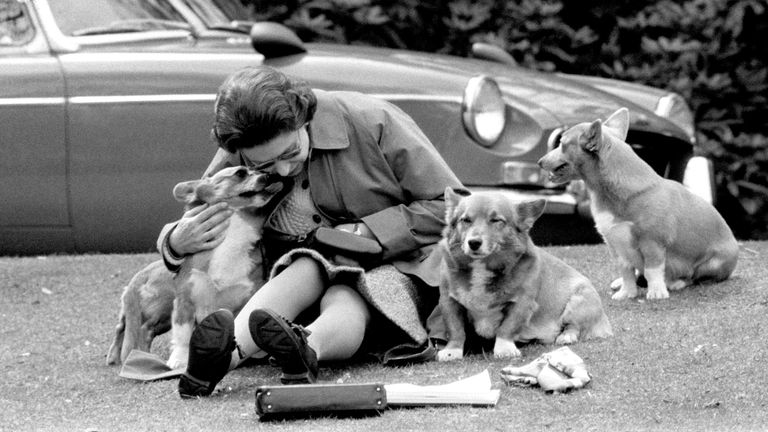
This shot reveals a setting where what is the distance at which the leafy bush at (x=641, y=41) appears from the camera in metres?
9.62

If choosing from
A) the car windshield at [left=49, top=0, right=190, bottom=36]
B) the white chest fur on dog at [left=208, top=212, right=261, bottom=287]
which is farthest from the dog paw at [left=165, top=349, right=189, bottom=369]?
the car windshield at [left=49, top=0, right=190, bottom=36]

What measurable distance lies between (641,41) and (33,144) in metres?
4.75

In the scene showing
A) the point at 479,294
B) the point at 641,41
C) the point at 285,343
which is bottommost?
the point at 641,41

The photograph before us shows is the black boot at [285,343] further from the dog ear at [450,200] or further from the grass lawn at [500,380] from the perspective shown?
the dog ear at [450,200]

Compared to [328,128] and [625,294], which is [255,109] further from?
[625,294]

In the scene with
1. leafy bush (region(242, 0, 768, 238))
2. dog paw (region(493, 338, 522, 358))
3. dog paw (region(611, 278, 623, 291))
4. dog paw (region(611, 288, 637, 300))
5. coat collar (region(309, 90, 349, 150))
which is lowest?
leafy bush (region(242, 0, 768, 238))

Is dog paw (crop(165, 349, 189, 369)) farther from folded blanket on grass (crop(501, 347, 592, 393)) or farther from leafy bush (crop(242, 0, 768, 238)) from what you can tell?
leafy bush (crop(242, 0, 768, 238))

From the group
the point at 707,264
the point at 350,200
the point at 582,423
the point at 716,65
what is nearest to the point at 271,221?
the point at 350,200

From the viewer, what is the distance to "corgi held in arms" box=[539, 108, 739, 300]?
19.6ft

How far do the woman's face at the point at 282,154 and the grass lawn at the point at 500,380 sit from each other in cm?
76

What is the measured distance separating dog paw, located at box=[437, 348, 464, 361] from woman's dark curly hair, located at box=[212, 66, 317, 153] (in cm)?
100

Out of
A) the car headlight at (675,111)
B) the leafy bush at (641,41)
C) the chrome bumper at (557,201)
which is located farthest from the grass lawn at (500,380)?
the leafy bush at (641,41)

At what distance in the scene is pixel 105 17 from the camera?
7355 mm

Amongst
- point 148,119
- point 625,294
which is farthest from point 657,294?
point 148,119
